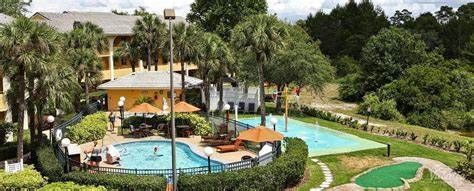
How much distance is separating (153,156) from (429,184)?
1552 cm

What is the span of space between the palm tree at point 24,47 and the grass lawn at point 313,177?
1345 centimetres

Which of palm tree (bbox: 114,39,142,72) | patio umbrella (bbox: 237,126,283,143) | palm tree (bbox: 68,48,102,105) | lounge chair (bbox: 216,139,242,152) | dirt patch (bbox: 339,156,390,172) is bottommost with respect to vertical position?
dirt patch (bbox: 339,156,390,172)

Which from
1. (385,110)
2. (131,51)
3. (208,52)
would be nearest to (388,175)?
(208,52)

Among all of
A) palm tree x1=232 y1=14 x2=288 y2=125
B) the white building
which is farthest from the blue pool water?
the white building

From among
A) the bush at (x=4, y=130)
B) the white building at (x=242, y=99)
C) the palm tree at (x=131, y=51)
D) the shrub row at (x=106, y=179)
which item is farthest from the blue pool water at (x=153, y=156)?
the palm tree at (x=131, y=51)

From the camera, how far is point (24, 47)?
22719 mm

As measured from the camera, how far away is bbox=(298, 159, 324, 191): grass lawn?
23547 mm

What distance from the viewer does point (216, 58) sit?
129ft

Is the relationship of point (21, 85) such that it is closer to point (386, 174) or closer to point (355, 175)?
point (355, 175)

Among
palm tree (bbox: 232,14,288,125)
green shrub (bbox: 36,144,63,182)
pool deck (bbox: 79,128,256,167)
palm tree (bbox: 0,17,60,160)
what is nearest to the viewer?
green shrub (bbox: 36,144,63,182)

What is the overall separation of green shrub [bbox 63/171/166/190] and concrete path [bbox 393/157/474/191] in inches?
547

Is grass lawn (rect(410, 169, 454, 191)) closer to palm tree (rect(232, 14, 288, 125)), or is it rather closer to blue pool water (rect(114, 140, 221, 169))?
blue pool water (rect(114, 140, 221, 169))

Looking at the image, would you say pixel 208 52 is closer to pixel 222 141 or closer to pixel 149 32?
pixel 222 141

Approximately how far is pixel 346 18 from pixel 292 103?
6075 cm
